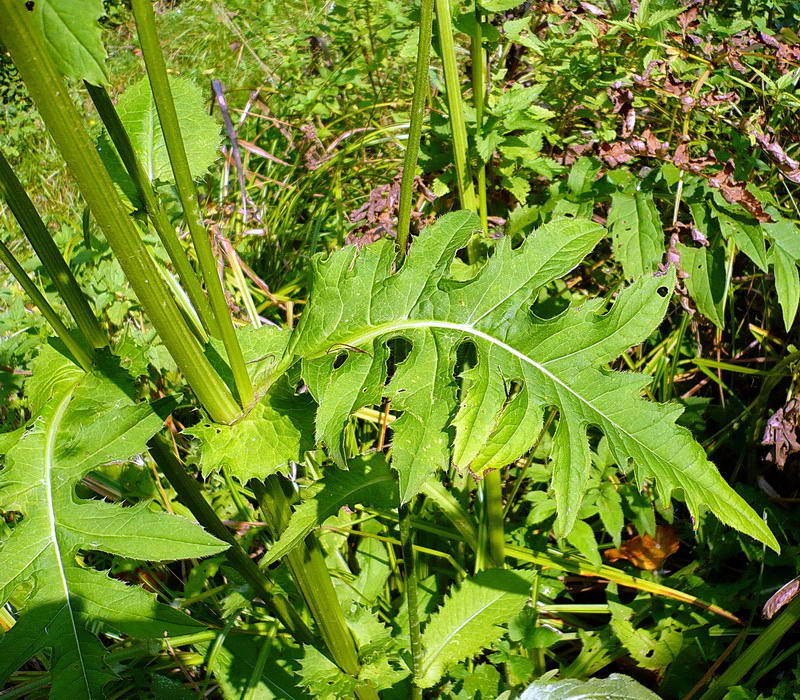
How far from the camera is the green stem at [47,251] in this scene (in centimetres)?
106

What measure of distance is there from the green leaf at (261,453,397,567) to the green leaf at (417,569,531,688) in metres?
0.39

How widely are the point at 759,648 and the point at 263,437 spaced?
1149mm

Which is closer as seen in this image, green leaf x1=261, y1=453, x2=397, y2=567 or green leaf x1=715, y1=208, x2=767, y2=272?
green leaf x1=261, y1=453, x2=397, y2=567

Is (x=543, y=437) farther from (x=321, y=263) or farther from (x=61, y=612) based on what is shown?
(x=61, y=612)

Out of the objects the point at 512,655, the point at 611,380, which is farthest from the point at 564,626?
the point at 611,380

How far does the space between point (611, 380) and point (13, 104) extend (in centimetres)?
478

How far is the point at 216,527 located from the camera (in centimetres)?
138

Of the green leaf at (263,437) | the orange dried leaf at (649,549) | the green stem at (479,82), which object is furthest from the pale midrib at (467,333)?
the orange dried leaf at (649,549)

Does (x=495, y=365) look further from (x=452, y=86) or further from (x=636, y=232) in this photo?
(x=636, y=232)

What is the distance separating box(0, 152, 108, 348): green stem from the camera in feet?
3.49

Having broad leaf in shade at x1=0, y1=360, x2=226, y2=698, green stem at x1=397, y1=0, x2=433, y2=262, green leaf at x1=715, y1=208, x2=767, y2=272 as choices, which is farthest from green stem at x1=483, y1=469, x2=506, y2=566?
green leaf at x1=715, y1=208, x2=767, y2=272

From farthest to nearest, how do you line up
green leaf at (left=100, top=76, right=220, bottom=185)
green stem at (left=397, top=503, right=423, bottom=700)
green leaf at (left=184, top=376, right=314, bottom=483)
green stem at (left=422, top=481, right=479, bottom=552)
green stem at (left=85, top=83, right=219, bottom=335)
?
1. green stem at (left=422, top=481, right=479, bottom=552)
2. green leaf at (left=100, top=76, right=220, bottom=185)
3. green stem at (left=397, top=503, right=423, bottom=700)
4. green leaf at (left=184, top=376, right=314, bottom=483)
5. green stem at (left=85, top=83, right=219, bottom=335)

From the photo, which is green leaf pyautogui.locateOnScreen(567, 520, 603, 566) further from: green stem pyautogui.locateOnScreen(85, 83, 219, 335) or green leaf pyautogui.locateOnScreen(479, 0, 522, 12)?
green leaf pyautogui.locateOnScreen(479, 0, 522, 12)

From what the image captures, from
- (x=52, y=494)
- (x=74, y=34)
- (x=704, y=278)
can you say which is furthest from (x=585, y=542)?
(x=74, y=34)
